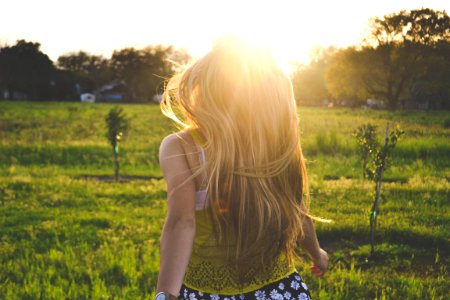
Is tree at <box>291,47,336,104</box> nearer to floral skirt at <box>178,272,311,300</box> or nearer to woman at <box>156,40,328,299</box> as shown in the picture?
woman at <box>156,40,328,299</box>

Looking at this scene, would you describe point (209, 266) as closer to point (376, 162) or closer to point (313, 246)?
point (313, 246)

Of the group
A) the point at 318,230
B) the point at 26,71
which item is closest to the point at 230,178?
the point at 318,230

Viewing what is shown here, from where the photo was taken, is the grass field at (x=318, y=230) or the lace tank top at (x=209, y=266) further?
the grass field at (x=318, y=230)

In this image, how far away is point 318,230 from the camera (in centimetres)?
742

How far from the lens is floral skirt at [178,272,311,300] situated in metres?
2.22

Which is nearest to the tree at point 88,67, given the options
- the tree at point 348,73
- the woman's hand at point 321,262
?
the tree at point 348,73

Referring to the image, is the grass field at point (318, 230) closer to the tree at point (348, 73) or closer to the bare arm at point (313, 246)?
the tree at point (348, 73)

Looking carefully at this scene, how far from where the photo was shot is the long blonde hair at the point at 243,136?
2090 millimetres

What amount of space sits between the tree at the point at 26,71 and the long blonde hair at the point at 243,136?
33550mm

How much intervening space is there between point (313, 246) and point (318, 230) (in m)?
5.01

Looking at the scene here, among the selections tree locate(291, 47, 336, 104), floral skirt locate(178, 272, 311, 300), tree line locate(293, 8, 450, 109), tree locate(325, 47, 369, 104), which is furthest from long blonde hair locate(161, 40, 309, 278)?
tree locate(325, 47, 369, 104)

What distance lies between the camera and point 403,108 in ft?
20.1

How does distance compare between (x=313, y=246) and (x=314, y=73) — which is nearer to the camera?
(x=313, y=246)

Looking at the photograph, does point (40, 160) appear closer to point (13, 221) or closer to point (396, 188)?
point (13, 221)
